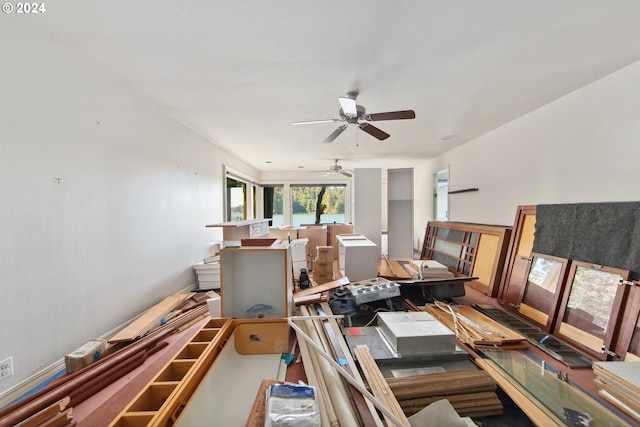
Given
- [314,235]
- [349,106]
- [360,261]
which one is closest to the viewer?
[349,106]

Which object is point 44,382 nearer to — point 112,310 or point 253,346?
point 112,310

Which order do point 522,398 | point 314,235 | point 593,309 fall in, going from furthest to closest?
1. point 314,235
2. point 593,309
3. point 522,398

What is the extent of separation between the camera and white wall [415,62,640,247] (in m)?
2.16

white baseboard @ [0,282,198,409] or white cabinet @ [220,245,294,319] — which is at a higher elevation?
white cabinet @ [220,245,294,319]

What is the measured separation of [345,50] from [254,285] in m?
2.01

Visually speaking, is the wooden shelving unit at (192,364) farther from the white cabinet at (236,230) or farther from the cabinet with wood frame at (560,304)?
the cabinet with wood frame at (560,304)

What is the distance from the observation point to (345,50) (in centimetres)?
192

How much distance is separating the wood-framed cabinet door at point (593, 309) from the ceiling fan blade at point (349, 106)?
271 centimetres

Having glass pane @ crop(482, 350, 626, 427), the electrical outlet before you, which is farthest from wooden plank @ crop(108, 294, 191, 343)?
glass pane @ crop(482, 350, 626, 427)

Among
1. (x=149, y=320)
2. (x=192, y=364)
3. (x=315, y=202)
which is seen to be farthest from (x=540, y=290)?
(x=315, y=202)

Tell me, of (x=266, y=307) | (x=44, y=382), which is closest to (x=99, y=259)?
(x=44, y=382)

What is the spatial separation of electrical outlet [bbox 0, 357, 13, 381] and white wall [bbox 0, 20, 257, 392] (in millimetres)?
28

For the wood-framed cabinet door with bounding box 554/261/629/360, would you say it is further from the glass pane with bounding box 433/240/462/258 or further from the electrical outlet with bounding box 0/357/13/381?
the electrical outlet with bounding box 0/357/13/381

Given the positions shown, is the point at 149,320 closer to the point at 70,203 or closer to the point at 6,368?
the point at 6,368
